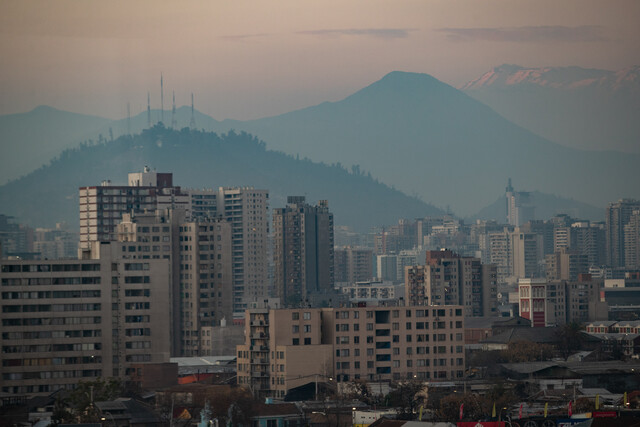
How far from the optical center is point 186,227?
116125 mm

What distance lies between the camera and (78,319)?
8188 centimetres

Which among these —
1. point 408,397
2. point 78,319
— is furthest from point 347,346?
point 78,319

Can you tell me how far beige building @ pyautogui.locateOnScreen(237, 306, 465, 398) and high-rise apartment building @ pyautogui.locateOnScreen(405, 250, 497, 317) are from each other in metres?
59.7

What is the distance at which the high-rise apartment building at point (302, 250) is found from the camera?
18925cm

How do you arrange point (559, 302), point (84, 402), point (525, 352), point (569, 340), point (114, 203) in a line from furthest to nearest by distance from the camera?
1. point (114, 203)
2. point (559, 302)
3. point (569, 340)
4. point (525, 352)
5. point (84, 402)

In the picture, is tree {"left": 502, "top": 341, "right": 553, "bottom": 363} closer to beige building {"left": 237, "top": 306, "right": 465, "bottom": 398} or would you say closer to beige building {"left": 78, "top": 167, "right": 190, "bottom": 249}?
beige building {"left": 237, "top": 306, "right": 465, "bottom": 398}

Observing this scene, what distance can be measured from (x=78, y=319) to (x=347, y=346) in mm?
13937

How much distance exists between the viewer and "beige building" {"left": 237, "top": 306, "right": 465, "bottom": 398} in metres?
75.8

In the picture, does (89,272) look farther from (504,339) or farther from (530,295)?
(530,295)

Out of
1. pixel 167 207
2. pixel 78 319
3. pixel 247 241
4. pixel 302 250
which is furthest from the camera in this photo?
pixel 302 250

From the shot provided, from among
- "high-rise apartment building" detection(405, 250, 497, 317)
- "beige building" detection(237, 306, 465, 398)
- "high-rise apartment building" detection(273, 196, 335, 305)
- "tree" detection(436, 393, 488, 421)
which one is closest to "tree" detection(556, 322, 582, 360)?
"beige building" detection(237, 306, 465, 398)

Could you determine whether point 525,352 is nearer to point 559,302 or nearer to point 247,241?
point 559,302

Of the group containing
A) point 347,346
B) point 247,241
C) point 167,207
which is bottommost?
point 347,346

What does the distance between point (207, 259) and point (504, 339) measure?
23.1m
